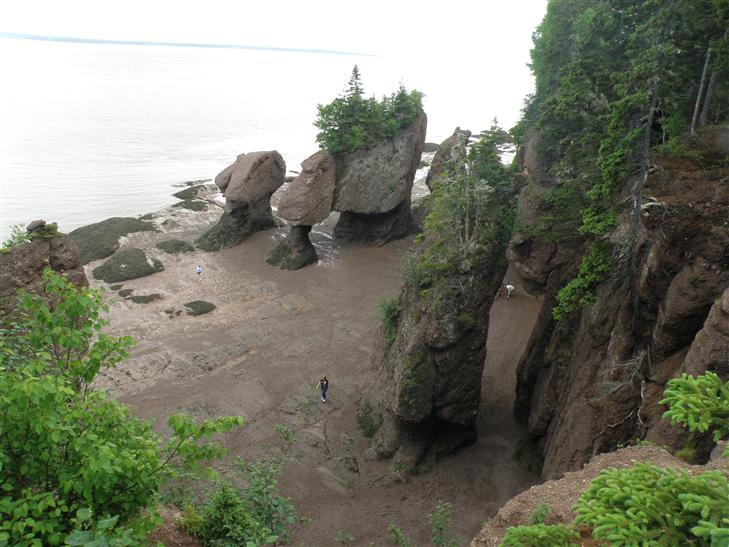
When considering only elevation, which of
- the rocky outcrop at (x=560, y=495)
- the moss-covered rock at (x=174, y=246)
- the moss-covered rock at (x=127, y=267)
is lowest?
the moss-covered rock at (x=127, y=267)

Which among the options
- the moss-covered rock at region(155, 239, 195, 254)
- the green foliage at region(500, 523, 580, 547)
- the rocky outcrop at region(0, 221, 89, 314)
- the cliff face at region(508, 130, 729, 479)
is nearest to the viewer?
the green foliage at region(500, 523, 580, 547)

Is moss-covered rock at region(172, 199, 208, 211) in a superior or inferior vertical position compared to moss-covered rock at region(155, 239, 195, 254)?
superior

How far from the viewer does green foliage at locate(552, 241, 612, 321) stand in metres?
16.3

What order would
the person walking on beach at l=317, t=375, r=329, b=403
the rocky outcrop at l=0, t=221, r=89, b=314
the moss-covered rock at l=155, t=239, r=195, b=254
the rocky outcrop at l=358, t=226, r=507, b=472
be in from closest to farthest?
the rocky outcrop at l=0, t=221, r=89, b=314 < the rocky outcrop at l=358, t=226, r=507, b=472 < the person walking on beach at l=317, t=375, r=329, b=403 < the moss-covered rock at l=155, t=239, r=195, b=254

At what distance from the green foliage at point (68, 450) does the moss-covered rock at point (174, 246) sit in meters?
34.8

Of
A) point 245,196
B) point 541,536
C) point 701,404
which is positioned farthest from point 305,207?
point 701,404

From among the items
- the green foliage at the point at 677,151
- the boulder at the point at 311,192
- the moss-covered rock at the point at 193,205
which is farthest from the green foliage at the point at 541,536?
the moss-covered rock at the point at 193,205

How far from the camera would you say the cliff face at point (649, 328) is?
42.3 feet

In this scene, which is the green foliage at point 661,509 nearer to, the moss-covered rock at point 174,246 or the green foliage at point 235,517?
the green foliage at point 235,517

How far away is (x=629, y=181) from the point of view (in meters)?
16.7

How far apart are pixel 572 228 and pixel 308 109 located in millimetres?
105668

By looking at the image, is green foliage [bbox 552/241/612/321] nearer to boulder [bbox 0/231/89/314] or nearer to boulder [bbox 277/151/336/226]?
boulder [bbox 0/231/89/314]

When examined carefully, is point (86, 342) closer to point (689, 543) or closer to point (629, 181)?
point (689, 543)

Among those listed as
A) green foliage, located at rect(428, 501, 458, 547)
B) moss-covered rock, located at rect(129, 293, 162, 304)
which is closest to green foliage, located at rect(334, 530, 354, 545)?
green foliage, located at rect(428, 501, 458, 547)
